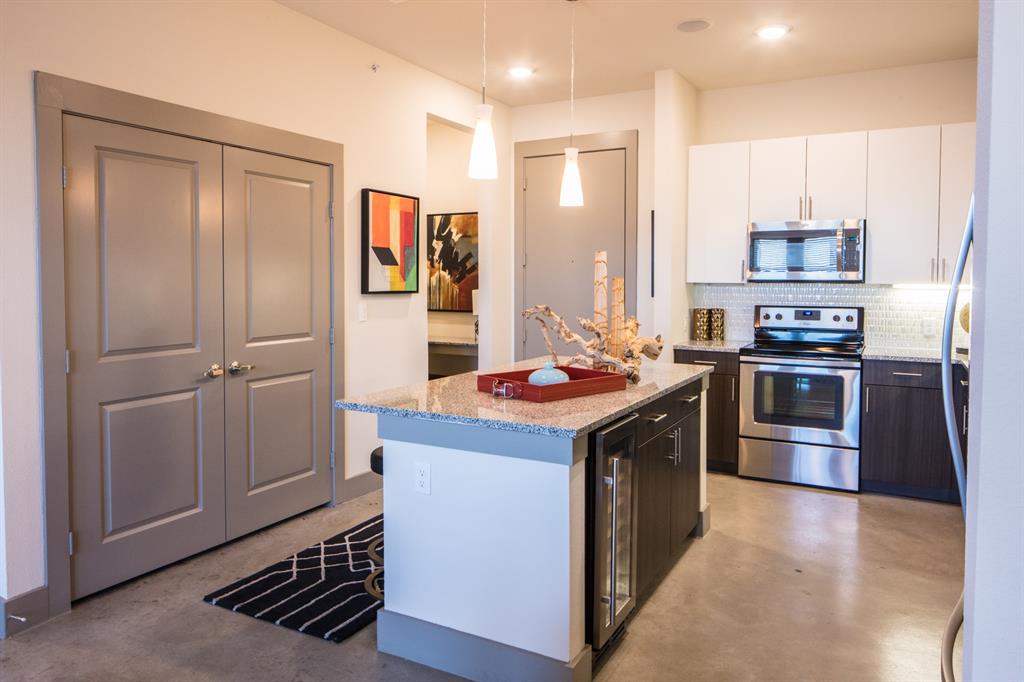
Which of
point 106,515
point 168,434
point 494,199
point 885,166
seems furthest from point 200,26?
point 885,166

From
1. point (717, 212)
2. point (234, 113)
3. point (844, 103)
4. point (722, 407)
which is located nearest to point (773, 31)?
point (844, 103)

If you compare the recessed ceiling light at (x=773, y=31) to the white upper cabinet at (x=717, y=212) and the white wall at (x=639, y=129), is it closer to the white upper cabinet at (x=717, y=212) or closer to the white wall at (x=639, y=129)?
the white upper cabinet at (x=717, y=212)

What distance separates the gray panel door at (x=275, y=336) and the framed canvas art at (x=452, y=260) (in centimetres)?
252

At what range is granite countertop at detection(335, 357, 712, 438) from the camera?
90.6 inches

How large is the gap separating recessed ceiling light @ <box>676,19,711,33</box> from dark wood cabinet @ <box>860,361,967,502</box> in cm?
226

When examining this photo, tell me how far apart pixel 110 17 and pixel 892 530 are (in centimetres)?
450

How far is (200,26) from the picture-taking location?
3443 millimetres

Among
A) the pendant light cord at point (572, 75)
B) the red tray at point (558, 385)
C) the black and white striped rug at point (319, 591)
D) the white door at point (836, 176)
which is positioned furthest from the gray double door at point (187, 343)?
the white door at point (836, 176)

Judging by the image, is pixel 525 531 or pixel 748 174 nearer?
pixel 525 531

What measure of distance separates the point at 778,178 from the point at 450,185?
115 inches

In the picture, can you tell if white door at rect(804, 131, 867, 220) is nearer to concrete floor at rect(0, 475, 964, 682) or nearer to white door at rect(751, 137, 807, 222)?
white door at rect(751, 137, 807, 222)

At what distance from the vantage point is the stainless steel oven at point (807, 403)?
Answer: 4668 millimetres

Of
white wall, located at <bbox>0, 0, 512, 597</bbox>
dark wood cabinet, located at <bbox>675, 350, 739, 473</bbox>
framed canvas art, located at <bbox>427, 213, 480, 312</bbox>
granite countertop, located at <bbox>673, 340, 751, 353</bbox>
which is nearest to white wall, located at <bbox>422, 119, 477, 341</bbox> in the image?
framed canvas art, located at <bbox>427, 213, 480, 312</bbox>

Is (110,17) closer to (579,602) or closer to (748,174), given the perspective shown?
(579,602)
